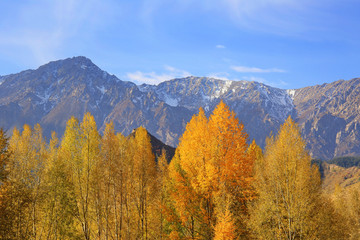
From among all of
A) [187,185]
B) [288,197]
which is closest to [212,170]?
[187,185]

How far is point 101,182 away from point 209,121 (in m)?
15.5

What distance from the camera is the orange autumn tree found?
31.0 metres

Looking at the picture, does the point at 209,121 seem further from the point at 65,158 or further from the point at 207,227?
the point at 65,158

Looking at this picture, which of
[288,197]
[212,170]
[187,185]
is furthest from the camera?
[288,197]

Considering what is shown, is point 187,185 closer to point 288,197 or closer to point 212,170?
point 212,170

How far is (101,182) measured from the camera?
35.3 m

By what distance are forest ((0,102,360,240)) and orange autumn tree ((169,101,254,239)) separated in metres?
0.12

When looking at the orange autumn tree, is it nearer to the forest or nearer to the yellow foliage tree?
the forest

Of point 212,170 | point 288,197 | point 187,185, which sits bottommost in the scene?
point 288,197

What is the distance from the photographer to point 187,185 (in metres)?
33.5

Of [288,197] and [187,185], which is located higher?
[187,185]

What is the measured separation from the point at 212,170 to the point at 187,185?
4824 mm

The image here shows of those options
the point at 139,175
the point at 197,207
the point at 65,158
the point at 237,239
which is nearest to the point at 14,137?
the point at 65,158

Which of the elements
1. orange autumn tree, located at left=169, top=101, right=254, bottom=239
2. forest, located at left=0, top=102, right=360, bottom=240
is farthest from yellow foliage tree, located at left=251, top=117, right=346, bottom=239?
orange autumn tree, located at left=169, top=101, right=254, bottom=239
